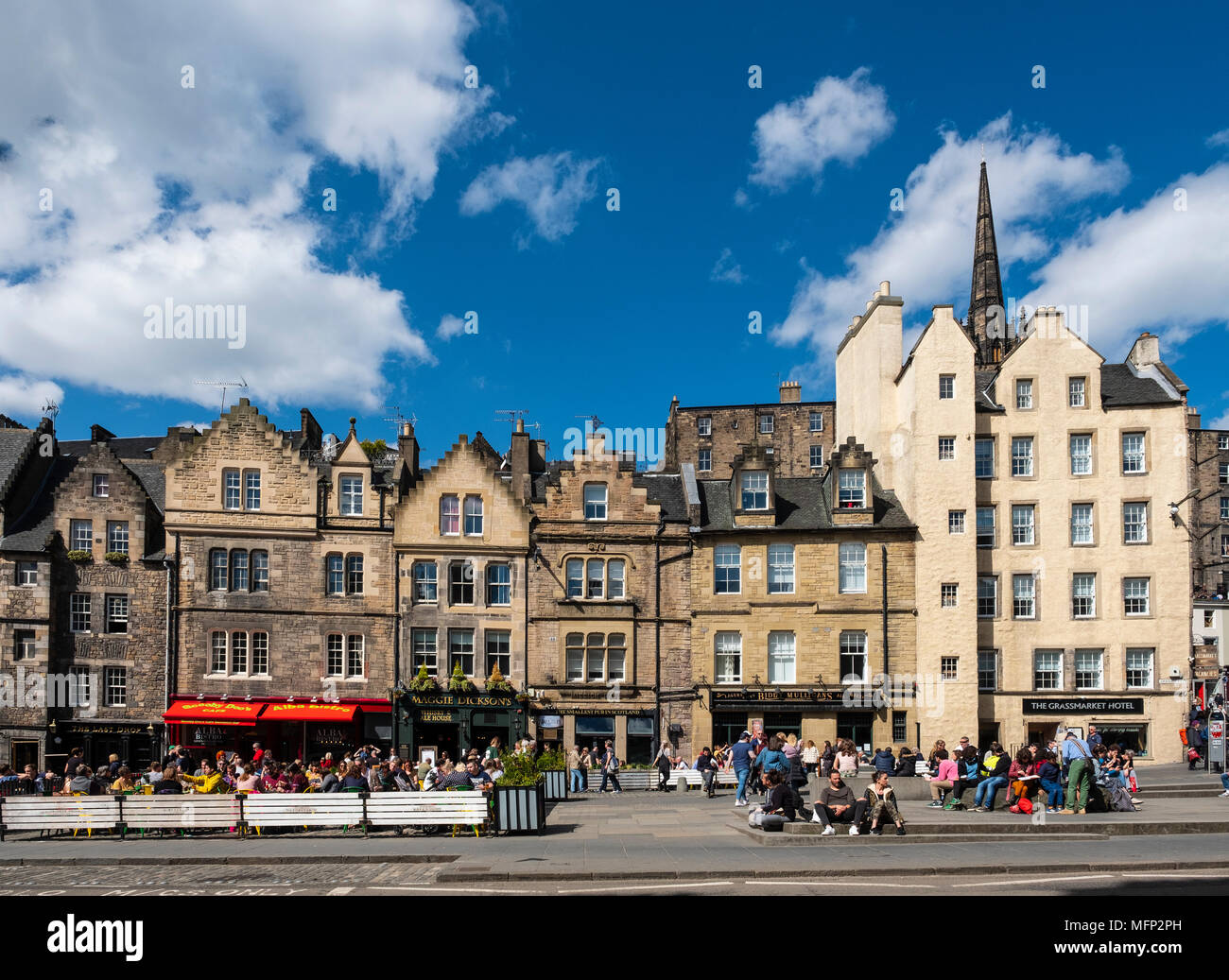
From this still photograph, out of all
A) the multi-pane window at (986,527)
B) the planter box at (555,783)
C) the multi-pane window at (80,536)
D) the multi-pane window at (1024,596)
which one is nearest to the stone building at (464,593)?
the planter box at (555,783)

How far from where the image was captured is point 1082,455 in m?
41.1

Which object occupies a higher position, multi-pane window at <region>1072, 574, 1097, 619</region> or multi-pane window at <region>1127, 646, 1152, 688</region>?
multi-pane window at <region>1072, 574, 1097, 619</region>

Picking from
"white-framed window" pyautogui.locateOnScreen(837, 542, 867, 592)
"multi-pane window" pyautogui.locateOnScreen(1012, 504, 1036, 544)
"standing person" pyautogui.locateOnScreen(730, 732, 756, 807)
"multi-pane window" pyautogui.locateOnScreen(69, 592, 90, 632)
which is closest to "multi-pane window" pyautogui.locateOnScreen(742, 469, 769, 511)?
"white-framed window" pyautogui.locateOnScreen(837, 542, 867, 592)

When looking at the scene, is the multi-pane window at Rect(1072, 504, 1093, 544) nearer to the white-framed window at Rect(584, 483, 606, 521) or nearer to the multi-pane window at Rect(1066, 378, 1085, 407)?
the multi-pane window at Rect(1066, 378, 1085, 407)

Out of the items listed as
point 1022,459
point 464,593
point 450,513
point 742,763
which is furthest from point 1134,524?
point 450,513

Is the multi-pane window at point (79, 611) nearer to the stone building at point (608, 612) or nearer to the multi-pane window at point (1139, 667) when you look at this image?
the stone building at point (608, 612)

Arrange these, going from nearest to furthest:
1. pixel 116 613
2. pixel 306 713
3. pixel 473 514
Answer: pixel 306 713, pixel 116 613, pixel 473 514

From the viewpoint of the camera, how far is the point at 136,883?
1537 cm

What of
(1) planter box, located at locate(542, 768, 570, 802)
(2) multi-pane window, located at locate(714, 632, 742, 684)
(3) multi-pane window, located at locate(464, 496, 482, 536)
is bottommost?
(1) planter box, located at locate(542, 768, 570, 802)

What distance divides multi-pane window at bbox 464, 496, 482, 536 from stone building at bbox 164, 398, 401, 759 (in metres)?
3.00

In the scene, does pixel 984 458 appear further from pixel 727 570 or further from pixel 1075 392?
pixel 727 570

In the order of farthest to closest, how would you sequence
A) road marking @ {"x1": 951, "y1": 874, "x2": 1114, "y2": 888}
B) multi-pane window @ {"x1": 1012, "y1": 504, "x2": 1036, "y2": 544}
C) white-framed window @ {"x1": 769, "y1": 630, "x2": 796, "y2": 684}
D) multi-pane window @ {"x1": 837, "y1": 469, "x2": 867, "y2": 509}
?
multi-pane window @ {"x1": 837, "y1": 469, "x2": 867, "y2": 509}, multi-pane window @ {"x1": 1012, "y1": 504, "x2": 1036, "y2": 544}, white-framed window @ {"x1": 769, "y1": 630, "x2": 796, "y2": 684}, road marking @ {"x1": 951, "y1": 874, "x2": 1114, "y2": 888}

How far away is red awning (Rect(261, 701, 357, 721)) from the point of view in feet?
125

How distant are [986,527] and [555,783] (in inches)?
856
